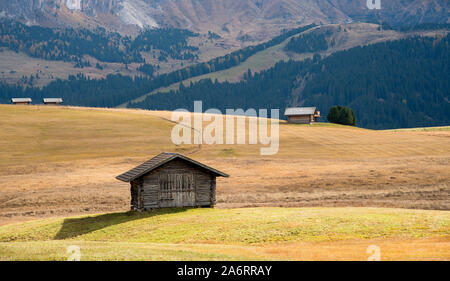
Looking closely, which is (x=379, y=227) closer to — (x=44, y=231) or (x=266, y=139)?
(x=44, y=231)

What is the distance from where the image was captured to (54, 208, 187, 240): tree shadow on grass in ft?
117

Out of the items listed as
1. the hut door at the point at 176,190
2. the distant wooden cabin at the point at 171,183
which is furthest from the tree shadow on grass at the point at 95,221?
the distant wooden cabin at the point at 171,183

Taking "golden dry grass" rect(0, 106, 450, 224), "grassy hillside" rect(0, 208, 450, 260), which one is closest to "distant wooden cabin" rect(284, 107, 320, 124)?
"golden dry grass" rect(0, 106, 450, 224)

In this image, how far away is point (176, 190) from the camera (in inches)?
1655

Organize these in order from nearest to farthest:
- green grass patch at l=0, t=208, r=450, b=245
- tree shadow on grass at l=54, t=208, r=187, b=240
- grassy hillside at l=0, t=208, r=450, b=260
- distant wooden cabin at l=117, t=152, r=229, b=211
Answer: grassy hillside at l=0, t=208, r=450, b=260
green grass patch at l=0, t=208, r=450, b=245
tree shadow on grass at l=54, t=208, r=187, b=240
distant wooden cabin at l=117, t=152, r=229, b=211

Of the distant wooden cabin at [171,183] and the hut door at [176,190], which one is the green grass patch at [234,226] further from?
the distant wooden cabin at [171,183]

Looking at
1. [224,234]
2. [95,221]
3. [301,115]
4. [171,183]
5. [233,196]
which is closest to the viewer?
[224,234]

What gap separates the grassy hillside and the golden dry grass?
921cm

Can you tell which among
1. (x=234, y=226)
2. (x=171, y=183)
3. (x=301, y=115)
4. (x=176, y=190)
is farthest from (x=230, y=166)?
(x=301, y=115)

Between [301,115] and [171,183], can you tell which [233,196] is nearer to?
[171,183]

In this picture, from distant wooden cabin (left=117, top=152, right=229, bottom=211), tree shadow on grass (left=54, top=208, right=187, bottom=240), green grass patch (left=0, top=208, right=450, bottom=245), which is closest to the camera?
green grass patch (left=0, top=208, right=450, bottom=245)

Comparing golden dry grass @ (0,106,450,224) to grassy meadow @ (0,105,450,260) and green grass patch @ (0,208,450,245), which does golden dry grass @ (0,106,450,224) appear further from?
green grass patch @ (0,208,450,245)

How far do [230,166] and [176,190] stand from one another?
27.3 metres
